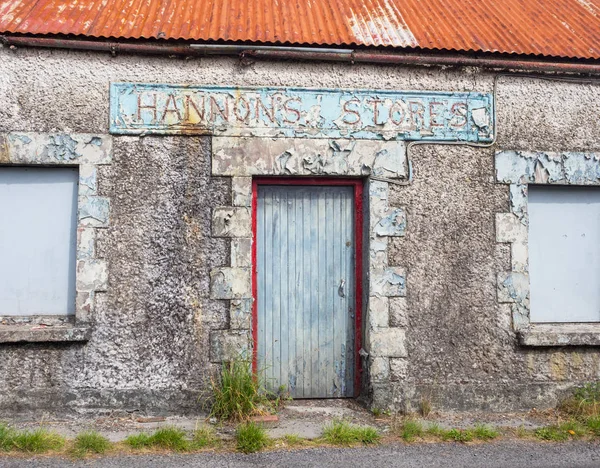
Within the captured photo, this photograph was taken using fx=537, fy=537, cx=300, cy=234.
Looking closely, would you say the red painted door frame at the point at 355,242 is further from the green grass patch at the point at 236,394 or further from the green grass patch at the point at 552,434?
the green grass patch at the point at 552,434

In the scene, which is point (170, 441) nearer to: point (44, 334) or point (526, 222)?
point (44, 334)

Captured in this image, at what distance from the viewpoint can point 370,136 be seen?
5.12 meters

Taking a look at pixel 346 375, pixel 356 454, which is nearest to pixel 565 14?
pixel 346 375

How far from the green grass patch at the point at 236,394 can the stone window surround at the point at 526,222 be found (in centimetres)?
248

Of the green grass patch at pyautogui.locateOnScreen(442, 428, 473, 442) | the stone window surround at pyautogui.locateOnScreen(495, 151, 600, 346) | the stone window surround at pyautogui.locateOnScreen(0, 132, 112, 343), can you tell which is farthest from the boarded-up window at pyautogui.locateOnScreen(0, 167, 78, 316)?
the stone window surround at pyautogui.locateOnScreen(495, 151, 600, 346)

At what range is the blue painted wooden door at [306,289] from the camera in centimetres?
517

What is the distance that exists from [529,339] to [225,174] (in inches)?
127

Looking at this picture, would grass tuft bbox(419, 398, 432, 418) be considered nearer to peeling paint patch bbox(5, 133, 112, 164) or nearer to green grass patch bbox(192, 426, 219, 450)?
green grass patch bbox(192, 426, 219, 450)

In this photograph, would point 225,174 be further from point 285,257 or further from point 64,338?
point 64,338

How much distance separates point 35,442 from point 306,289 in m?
2.58

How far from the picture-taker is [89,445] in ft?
13.5

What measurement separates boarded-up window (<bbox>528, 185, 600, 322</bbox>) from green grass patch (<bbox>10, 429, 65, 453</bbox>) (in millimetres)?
4456

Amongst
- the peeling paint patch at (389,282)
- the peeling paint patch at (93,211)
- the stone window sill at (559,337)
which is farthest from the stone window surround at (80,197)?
the stone window sill at (559,337)

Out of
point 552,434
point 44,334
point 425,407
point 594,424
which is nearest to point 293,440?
point 425,407
